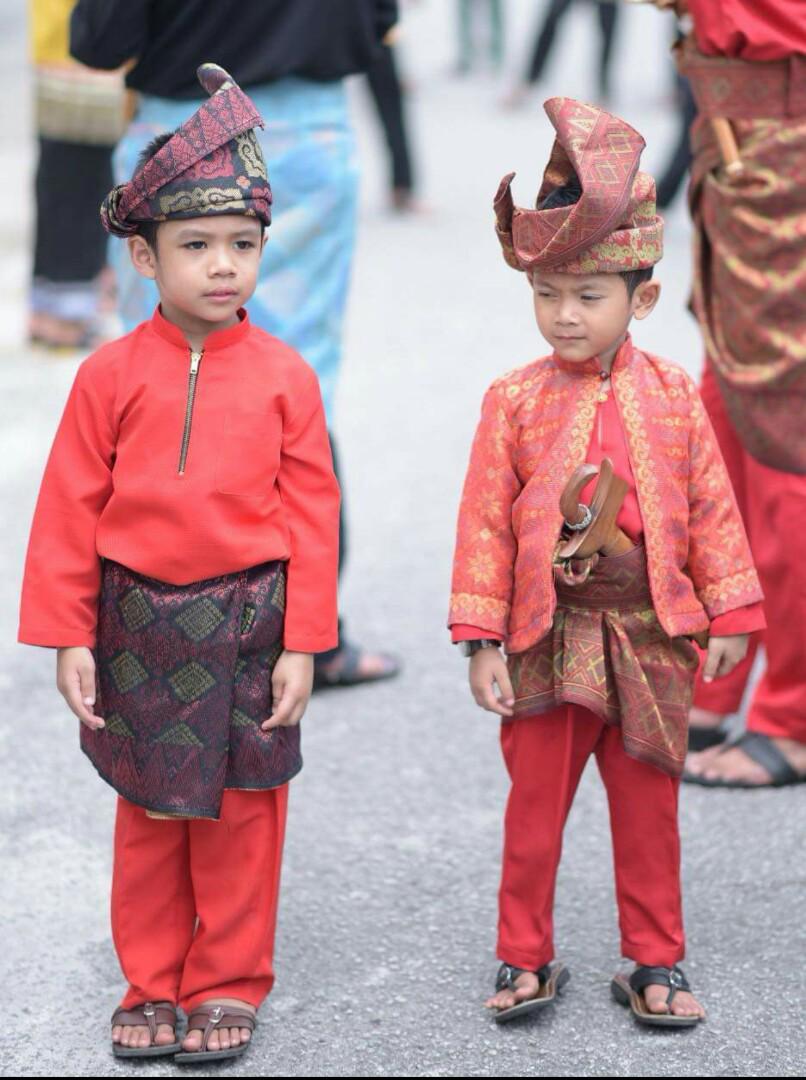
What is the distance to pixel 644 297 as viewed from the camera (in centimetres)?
253

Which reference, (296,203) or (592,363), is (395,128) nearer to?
(296,203)

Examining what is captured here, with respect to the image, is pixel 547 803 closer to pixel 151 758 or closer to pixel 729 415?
pixel 151 758

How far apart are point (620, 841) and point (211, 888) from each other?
63 centimetres

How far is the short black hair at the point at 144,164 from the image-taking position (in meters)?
2.42

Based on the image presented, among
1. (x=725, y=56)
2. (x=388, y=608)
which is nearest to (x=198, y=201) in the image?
(x=725, y=56)

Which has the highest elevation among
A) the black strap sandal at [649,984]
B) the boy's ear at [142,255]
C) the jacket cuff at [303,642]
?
Result: the boy's ear at [142,255]

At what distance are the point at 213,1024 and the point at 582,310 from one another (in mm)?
1197

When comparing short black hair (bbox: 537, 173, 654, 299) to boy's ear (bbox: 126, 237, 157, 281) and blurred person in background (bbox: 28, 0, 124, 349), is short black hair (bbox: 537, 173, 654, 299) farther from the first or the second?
blurred person in background (bbox: 28, 0, 124, 349)

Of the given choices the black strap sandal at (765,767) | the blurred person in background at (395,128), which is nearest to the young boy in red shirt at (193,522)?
the black strap sandal at (765,767)

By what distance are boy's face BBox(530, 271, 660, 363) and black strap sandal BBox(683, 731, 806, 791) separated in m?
1.25

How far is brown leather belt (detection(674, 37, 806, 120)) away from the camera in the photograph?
3102mm

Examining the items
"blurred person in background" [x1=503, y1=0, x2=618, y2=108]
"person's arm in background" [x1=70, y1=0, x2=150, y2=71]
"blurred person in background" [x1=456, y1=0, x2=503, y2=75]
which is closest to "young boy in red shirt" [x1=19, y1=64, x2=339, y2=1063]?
"person's arm in background" [x1=70, y1=0, x2=150, y2=71]

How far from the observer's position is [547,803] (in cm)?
264

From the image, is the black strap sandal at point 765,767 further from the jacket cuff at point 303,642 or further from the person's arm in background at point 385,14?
the person's arm in background at point 385,14
